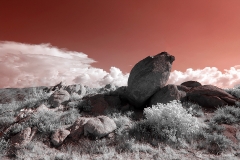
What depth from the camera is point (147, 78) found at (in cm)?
1281

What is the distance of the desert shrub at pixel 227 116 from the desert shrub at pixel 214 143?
2.26 metres

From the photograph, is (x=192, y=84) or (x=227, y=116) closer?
(x=227, y=116)

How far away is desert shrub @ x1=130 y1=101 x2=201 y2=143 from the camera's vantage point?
9.22 meters

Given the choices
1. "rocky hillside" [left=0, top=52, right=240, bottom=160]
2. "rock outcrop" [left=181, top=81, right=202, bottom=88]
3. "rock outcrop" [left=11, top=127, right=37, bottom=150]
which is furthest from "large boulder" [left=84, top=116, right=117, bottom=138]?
"rock outcrop" [left=181, top=81, right=202, bottom=88]

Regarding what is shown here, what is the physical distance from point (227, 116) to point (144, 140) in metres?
5.95

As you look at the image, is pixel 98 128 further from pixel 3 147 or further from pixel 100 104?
pixel 100 104

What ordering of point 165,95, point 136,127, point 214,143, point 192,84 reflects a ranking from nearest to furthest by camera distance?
point 214,143
point 136,127
point 165,95
point 192,84

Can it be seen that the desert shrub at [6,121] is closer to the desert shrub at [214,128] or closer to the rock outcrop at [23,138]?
the rock outcrop at [23,138]

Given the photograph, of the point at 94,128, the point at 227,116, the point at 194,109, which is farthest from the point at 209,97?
the point at 94,128

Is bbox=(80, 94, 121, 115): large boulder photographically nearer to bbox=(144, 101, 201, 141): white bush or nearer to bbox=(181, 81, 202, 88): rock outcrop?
bbox=(144, 101, 201, 141): white bush

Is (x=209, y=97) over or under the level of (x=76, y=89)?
under

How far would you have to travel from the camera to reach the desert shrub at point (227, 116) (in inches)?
441

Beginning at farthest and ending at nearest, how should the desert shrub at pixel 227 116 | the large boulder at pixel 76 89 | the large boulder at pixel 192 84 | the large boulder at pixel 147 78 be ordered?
1. the large boulder at pixel 192 84
2. the large boulder at pixel 76 89
3. the large boulder at pixel 147 78
4. the desert shrub at pixel 227 116

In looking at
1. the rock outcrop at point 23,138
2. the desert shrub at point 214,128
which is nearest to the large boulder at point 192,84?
the desert shrub at point 214,128
